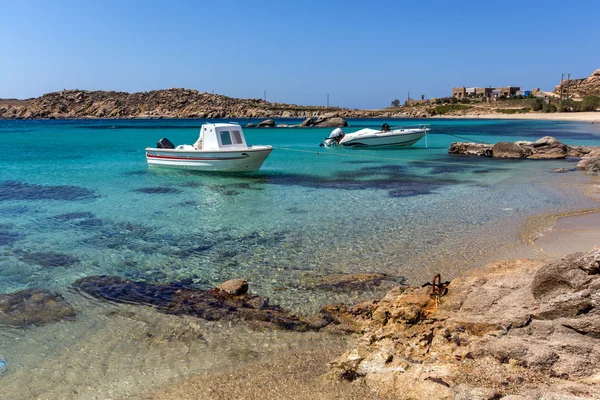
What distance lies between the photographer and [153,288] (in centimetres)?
752

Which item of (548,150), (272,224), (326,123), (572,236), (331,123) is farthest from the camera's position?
(326,123)

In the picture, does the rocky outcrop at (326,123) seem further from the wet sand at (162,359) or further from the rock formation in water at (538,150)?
the wet sand at (162,359)

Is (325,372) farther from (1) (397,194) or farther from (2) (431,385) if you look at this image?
(1) (397,194)

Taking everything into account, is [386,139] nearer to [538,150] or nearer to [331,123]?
[538,150]

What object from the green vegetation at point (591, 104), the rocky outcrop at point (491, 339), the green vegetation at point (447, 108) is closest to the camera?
the rocky outcrop at point (491, 339)

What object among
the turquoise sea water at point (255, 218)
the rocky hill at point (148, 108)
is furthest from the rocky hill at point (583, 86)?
the turquoise sea water at point (255, 218)

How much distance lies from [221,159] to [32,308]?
1483 cm

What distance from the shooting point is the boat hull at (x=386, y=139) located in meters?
35.2

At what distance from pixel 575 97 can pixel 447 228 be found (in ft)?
389

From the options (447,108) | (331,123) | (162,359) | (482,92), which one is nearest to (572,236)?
(162,359)

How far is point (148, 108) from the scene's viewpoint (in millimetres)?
146375

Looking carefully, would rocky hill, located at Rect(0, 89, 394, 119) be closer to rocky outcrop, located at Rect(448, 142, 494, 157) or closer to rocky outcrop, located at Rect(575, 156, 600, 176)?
rocky outcrop, located at Rect(448, 142, 494, 157)

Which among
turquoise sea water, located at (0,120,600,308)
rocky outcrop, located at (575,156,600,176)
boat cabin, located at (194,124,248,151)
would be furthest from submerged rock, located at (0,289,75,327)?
rocky outcrop, located at (575,156,600,176)

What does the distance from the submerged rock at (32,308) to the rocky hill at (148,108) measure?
13086cm
